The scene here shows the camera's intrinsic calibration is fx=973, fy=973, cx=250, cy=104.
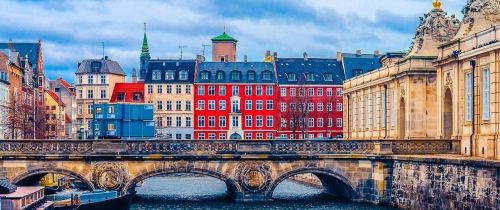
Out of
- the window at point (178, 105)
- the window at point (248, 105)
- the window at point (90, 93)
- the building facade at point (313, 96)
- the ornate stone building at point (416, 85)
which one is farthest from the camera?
the window at point (90, 93)

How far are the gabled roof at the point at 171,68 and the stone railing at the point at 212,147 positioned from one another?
74404 millimetres

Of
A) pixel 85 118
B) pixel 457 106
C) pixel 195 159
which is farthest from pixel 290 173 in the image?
pixel 85 118

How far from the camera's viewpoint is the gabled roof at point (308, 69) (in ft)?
437

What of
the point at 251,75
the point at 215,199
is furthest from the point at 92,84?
the point at 215,199

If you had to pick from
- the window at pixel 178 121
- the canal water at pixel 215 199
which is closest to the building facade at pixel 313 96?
the window at pixel 178 121

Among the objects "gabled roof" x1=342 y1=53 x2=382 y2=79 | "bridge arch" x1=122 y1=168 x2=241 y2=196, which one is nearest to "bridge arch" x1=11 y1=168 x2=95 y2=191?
"bridge arch" x1=122 y1=168 x2=241 y2=196

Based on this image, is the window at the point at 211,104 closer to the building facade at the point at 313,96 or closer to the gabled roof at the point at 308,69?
the building facade at the point at 313,96

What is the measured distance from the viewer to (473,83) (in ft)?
178

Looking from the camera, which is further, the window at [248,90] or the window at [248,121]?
the window at [248,121]

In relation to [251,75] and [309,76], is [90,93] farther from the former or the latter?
[309,76]

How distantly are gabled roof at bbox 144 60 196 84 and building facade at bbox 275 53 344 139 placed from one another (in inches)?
471

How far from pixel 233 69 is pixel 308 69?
10673 millimetres

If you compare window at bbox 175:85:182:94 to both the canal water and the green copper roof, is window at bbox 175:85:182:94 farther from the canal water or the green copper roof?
the canal water

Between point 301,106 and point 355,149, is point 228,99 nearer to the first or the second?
point 301,106
